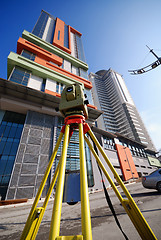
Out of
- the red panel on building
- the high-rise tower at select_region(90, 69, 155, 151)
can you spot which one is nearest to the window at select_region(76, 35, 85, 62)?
the red panel on building

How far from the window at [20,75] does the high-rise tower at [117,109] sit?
4817 cm

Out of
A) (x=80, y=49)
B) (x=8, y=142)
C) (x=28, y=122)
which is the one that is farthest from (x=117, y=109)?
(x=8, y=142)

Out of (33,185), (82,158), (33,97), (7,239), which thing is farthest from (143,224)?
(33,97)

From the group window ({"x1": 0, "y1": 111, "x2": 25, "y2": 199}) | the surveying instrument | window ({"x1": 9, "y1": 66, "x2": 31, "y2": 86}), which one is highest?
window ({"x1": 9, "y1": 66, "x2": 31, "y2": 86})

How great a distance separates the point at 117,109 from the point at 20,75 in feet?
202

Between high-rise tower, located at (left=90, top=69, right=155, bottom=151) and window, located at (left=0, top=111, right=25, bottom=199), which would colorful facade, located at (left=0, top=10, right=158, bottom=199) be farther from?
high-rise tower, located at (left=90, top=69, right=155, bottom=151)

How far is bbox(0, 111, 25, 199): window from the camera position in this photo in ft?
36.3

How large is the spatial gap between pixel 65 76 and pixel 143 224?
873 inches

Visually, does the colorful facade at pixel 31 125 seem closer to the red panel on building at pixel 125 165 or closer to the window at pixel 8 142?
the window at pixel 8 142

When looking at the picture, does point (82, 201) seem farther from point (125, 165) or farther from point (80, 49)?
point (80, 49)

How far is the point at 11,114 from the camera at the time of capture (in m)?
15.0

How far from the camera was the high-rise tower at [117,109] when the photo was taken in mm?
55469

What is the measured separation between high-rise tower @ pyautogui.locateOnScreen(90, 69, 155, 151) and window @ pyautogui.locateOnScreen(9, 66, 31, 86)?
48.2 meters

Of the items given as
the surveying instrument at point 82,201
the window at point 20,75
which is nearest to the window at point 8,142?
the window at point 20,75
